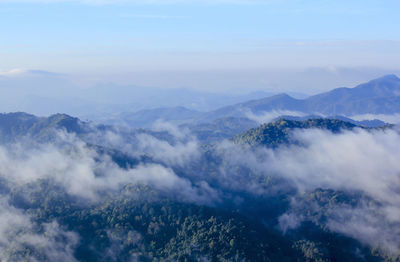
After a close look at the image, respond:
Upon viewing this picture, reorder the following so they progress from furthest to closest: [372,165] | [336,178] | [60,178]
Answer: [372,165], [336,178], [60,178]

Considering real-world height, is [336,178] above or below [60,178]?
below

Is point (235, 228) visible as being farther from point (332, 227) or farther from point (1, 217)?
point (1, 217)

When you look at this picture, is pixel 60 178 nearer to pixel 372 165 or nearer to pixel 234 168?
pixel 234 168

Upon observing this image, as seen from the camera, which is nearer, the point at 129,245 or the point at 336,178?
the point at 129,245

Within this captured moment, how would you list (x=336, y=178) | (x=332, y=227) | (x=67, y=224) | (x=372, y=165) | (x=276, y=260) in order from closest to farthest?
(x=276, y=260) → (x=67, y=224) → (x=332, y=227) → (x=336, y=178) → (x=372, y=165)

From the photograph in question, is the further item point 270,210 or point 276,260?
point 270,210

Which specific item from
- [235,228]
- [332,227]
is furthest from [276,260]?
[332,227]

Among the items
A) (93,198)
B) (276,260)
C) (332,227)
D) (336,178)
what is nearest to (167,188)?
(93,198)

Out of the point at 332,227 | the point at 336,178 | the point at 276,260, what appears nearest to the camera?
the point at 276,260

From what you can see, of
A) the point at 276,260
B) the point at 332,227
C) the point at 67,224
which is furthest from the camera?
the point at 332,227
